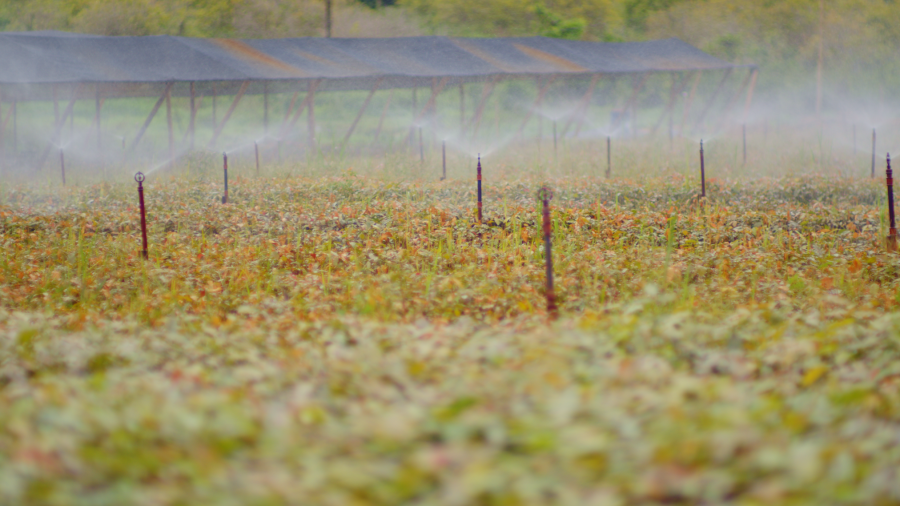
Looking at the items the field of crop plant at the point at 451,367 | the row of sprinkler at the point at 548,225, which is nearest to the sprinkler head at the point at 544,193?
the row of sprinkler at the point at 548,225

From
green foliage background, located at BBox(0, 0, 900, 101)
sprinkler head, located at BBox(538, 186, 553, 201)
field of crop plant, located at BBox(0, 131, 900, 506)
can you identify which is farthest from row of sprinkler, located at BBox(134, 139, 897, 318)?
green foliage background, located at BBox(0, 0, 900, 101)

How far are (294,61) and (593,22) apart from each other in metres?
25.9

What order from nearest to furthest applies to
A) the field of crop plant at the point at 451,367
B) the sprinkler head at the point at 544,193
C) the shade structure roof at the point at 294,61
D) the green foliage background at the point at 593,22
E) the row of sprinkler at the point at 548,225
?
the field of crop plant at the point at 451,367, the row of sprinkler at the point at 548,225, the sprinkler head at the point at 544,193, the shade structure roof at the point at 294,61, the green foliage background at the point at 593,22

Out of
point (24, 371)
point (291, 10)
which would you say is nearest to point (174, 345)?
point (24, 371)

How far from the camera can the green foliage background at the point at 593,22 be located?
34.8 m

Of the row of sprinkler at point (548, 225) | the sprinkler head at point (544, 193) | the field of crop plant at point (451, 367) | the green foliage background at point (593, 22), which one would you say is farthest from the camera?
the green foliage background at point (593, 22)

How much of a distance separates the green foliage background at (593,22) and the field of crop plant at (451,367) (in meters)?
29.3

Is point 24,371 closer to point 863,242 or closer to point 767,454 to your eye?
point 767,454

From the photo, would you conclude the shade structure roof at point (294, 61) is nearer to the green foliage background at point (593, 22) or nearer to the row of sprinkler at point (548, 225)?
the row of sprinkler at point (548, 225)

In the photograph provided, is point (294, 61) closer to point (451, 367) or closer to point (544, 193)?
point (544, 193)

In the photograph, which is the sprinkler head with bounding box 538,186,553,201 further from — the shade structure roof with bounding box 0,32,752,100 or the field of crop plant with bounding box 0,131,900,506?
the shade structure roof with bounding box 0,32,752,100

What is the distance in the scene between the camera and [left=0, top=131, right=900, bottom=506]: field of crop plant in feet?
7.83

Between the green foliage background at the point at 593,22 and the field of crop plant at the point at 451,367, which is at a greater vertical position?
the green foliage background at the point at 593,22

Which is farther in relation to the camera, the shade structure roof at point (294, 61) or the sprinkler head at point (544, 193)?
the shade structure roof at point (294, 61)
